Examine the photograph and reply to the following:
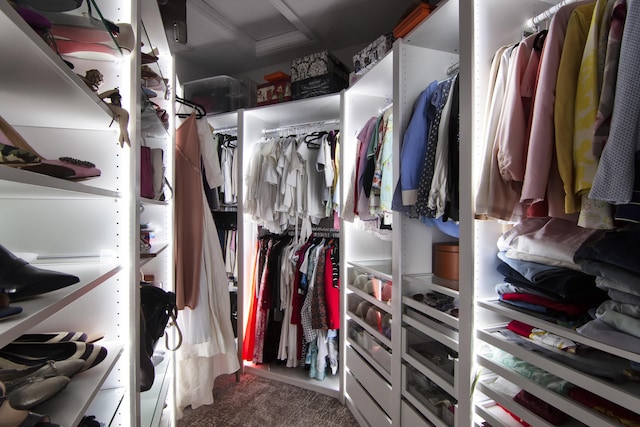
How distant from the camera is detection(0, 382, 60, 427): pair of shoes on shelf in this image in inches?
19.6

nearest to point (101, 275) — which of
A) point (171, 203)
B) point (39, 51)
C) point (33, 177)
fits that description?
point (33, 177)

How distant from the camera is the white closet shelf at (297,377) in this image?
7.14 ft

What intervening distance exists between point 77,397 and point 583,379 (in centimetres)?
119

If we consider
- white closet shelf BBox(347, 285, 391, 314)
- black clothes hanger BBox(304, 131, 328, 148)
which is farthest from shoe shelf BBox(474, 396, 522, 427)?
black clothes hanger BBox(304, 131, 328, 148)

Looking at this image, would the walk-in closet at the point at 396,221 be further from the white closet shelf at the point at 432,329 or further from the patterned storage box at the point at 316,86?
the patterned storage box at the point at 316,86

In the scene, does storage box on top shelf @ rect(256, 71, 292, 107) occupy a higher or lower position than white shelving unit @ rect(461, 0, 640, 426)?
higher

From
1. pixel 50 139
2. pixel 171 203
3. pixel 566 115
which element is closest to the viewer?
pixel 566 115

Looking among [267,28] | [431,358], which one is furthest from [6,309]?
[267,28]

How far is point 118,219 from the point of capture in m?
0.96

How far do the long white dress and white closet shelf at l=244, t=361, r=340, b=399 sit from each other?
432 mm

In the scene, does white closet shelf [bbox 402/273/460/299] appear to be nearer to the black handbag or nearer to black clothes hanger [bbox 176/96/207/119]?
the black handbag

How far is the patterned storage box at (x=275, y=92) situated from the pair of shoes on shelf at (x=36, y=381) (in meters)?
2.13

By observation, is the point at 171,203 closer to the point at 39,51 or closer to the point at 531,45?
the point at 39,51

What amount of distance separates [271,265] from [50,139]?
1691 millimetres
